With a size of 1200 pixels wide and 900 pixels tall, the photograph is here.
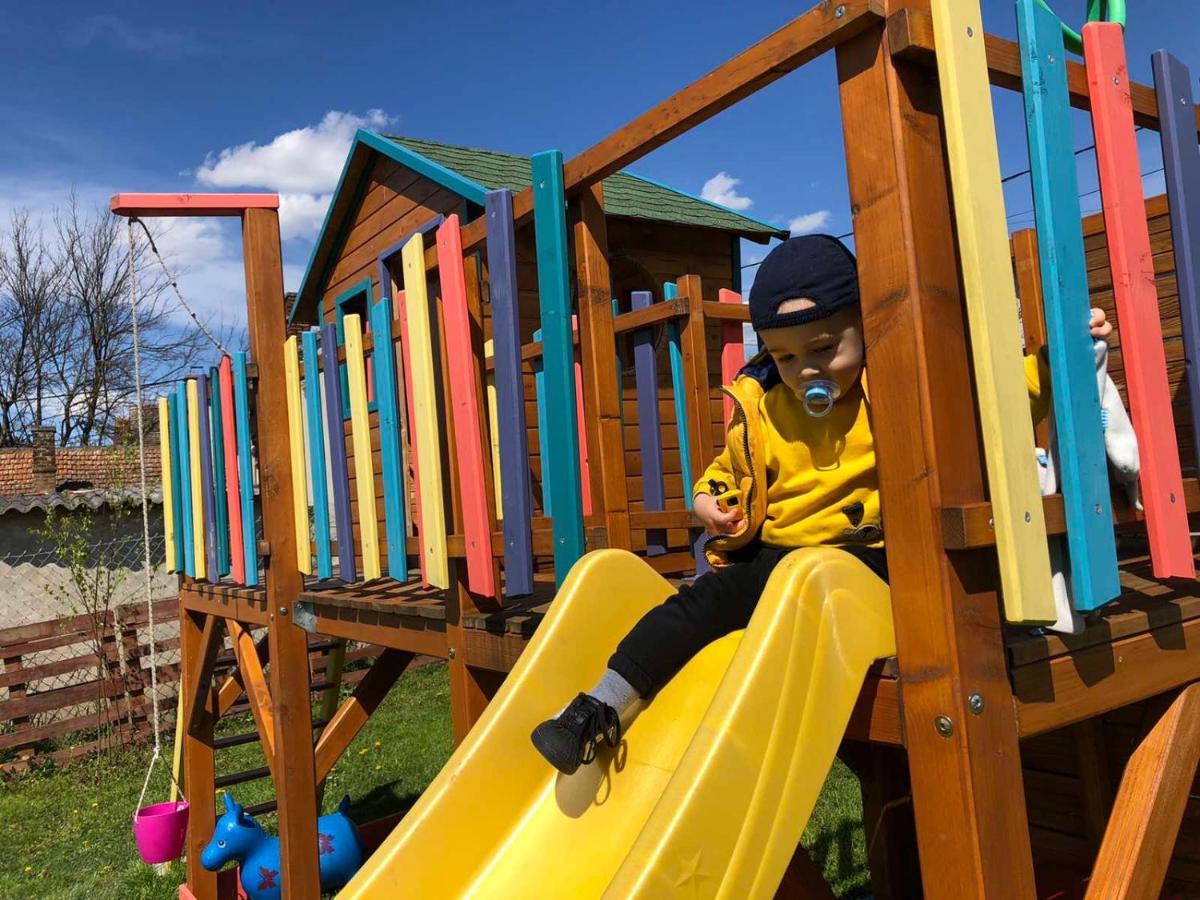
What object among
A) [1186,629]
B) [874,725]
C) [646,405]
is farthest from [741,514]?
[646,405]

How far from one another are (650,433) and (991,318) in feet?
8.51

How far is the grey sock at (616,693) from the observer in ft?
5.79

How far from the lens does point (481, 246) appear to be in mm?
2551

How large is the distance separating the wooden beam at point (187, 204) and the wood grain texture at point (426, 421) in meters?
1.89

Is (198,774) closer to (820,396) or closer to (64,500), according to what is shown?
(820,396)

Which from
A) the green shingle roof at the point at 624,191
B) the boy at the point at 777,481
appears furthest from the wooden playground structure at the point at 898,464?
the green shingle roof at the point at 624,191

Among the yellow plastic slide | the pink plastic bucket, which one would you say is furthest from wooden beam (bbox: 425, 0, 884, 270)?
the pink plastic bucket

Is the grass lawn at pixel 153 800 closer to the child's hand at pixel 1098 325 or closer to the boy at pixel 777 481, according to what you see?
the boy at pixel 777 481

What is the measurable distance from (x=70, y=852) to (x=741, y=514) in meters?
5.63

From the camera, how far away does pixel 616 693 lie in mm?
1766

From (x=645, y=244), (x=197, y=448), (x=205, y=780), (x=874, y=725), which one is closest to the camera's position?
(x=874, y=725)

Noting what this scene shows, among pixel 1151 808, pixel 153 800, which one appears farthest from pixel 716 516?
pixel 153 800

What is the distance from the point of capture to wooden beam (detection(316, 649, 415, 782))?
13.5 feet

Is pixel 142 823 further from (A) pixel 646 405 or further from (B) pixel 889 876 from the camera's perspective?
(B) pixel 889 876
